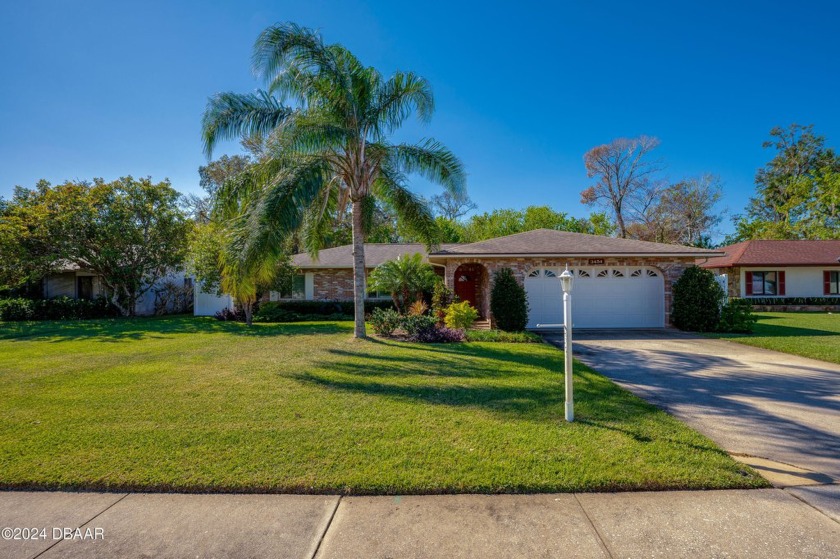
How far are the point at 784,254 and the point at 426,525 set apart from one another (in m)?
30.9

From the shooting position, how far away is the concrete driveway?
4.17m

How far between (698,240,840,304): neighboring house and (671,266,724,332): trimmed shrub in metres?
13.2

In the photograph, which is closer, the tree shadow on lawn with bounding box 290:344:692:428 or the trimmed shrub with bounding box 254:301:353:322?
the tree shadow on lawn with bounding box 290:344:692:428

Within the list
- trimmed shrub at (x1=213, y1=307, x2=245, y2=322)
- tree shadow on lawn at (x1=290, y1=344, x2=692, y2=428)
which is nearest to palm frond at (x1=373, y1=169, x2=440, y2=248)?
tree shadow on lawn at (x1=290, y1=344, x2=692, y2=428)

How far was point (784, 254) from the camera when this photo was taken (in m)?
23.8

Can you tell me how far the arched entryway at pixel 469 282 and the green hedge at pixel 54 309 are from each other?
1800 centimetres

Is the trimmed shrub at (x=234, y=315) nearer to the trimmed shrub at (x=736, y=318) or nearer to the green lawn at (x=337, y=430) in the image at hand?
the green lawn at (x=337, y=430)

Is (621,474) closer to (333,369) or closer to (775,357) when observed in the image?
(333,369)

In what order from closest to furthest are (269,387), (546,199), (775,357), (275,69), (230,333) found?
(269,387) → (775,357) → (275,69) → (230,333) → (546,199)

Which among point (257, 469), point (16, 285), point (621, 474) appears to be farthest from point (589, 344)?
point (16, 285)

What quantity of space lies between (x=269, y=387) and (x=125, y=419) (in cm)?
199

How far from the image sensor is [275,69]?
9.84m

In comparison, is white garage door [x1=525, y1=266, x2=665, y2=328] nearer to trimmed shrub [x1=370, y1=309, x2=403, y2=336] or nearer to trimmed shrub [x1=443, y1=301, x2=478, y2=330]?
trimmed shrub [x1=443, y1=301, x2=478, y2=330]

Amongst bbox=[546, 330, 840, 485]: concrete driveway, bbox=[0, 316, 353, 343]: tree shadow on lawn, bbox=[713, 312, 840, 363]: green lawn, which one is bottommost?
bbox=[546, 330, 840, 485]: concrete driveway
